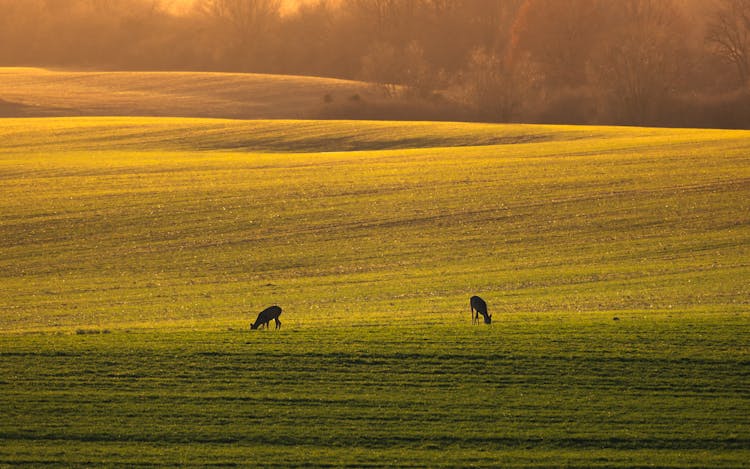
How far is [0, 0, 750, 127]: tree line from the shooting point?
197ft

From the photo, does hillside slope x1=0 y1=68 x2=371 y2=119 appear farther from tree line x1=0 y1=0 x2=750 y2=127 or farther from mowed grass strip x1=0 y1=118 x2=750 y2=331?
mowed grass strip x1=0 y1=118 x2=750 y2=331

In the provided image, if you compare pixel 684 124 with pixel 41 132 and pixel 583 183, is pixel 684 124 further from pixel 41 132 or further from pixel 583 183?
pixel 41 132

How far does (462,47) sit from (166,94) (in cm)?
2654

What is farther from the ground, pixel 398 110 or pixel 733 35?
pixel 733 35

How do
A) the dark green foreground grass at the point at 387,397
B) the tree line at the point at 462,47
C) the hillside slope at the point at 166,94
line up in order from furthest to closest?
the hillside slope at the point at 166,94 < the tree line at the point at 462,47 < the dark green foreground grass at the point at 387,397

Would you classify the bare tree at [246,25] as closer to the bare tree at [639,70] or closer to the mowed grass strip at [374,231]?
the bare tree at [639,70]

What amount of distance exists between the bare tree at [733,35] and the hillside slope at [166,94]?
24326 mm

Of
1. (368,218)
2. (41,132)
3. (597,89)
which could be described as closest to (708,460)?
(368,218)

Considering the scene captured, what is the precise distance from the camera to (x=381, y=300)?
20141mm

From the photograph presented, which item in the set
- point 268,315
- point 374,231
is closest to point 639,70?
point 374,231

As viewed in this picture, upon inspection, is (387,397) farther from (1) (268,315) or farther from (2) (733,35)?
(2) (733,35)

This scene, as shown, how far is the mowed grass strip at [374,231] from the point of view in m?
19.9

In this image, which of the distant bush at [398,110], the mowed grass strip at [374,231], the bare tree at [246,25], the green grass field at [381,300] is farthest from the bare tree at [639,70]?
the bare tree at [246,25]

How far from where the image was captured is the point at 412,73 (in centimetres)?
7112
